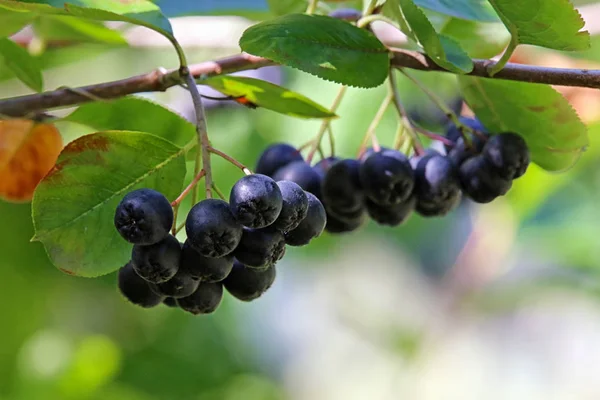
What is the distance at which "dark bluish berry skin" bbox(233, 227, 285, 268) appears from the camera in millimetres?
793

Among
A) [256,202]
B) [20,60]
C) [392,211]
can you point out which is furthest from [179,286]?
[20,60]

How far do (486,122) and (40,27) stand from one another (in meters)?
0.78

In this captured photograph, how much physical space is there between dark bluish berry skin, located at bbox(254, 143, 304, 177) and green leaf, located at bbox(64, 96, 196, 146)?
11 centimetres

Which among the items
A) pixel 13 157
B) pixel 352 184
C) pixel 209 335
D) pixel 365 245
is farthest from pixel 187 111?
pixel 365 245

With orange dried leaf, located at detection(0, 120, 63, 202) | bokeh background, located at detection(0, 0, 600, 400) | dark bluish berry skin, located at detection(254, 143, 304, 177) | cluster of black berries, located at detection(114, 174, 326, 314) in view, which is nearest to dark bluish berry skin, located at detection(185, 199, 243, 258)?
cluster of black berries, located at detection(114, 174, 326, 314)

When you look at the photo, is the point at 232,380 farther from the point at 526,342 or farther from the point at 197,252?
the point at 526,342

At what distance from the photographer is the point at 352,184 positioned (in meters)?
1.07

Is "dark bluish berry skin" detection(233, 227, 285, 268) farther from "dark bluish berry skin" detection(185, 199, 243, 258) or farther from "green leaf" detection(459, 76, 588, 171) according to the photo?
"green leaf" detection(459, 76, 588, 171)

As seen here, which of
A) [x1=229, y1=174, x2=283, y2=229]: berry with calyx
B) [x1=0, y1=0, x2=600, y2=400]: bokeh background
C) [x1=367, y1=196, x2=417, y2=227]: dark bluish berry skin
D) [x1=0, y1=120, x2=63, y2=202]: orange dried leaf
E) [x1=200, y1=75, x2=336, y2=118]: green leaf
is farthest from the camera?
[x1=0, y1=0, x2=600, y2=400]: bokeh background

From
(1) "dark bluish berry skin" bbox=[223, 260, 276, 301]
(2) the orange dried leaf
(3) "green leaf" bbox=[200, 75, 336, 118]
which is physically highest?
(3) "green leaf" bbox=[200, 75, 336, 118]

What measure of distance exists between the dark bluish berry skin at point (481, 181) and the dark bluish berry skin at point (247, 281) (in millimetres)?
347

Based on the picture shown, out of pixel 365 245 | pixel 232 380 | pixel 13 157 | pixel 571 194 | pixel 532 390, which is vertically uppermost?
pixel 13 157

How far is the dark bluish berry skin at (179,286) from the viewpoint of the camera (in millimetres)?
820

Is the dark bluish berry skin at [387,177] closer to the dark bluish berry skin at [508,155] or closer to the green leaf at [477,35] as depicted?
the dark bluish berry skin at [508,155]
